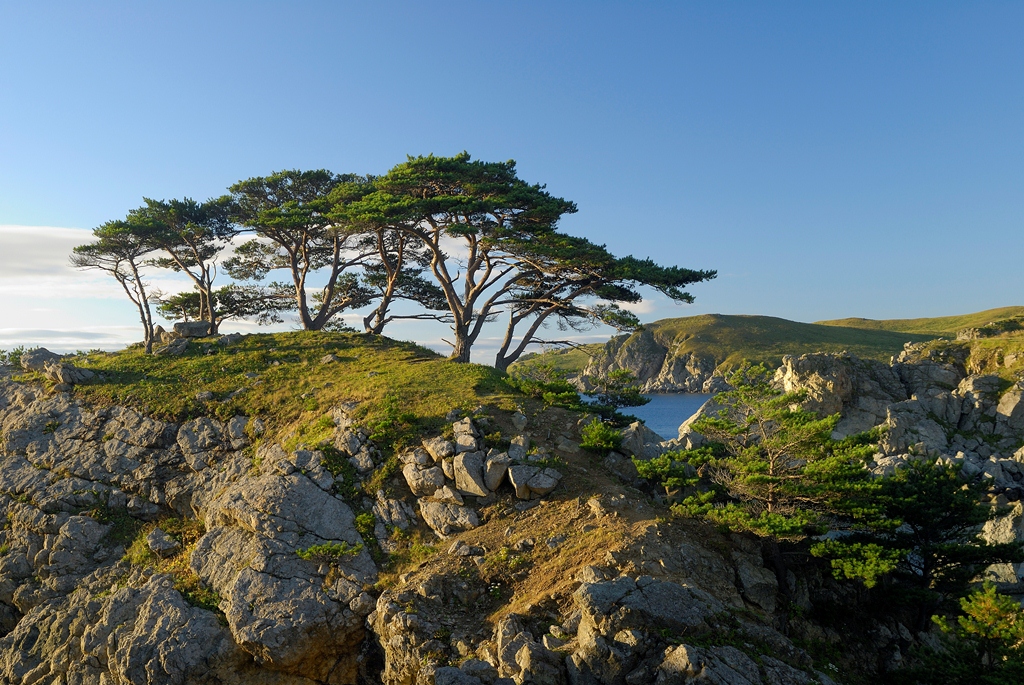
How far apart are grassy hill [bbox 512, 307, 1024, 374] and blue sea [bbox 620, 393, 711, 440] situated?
16934 millimetres

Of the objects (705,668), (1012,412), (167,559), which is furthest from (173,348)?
(1012,412)

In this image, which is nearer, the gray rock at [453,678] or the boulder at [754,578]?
the gray rock at [453,678]

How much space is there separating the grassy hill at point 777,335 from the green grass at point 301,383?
115770 mm

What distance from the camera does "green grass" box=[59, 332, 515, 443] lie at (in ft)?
78.7

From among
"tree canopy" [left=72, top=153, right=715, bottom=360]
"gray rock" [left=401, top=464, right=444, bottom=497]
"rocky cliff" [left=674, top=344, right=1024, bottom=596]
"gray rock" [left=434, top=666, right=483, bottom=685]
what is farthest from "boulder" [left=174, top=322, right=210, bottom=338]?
"rocky cliff" [left=674, top=344, right=1024, bottom=596]

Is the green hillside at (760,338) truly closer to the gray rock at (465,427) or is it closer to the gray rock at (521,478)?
the gray rock at (465,427)

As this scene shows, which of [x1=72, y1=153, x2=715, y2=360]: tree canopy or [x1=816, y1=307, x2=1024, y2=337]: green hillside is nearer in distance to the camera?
[x1=72, y1=153, x2=715, y2=360]: tree canopy

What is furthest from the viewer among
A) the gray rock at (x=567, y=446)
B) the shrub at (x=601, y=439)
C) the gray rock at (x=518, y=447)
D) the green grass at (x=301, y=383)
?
the green grass at (x=301, y=383)

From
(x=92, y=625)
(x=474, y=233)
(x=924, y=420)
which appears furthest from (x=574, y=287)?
(x=924, y=420)

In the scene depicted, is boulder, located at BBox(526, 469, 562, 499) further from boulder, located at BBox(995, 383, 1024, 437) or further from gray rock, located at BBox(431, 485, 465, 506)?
boulder, located at BBox(995, 383, 1024, 437)

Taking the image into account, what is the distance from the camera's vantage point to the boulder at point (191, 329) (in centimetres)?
3894

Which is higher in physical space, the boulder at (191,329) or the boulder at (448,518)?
the boulder at (191,329)

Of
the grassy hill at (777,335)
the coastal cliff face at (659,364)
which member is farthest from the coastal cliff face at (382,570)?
the grassy hill at (777,335)

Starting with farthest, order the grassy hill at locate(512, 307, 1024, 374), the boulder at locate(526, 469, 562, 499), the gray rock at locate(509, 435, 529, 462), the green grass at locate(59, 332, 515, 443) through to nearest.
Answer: the grassy hill at locate(512, 307, 1024, 374), the green grass at locate(59, 332, 515, 443), the gray rock at locate(509, 435, 529, 462), the boulder at locate(526, 469, 562, 499)
